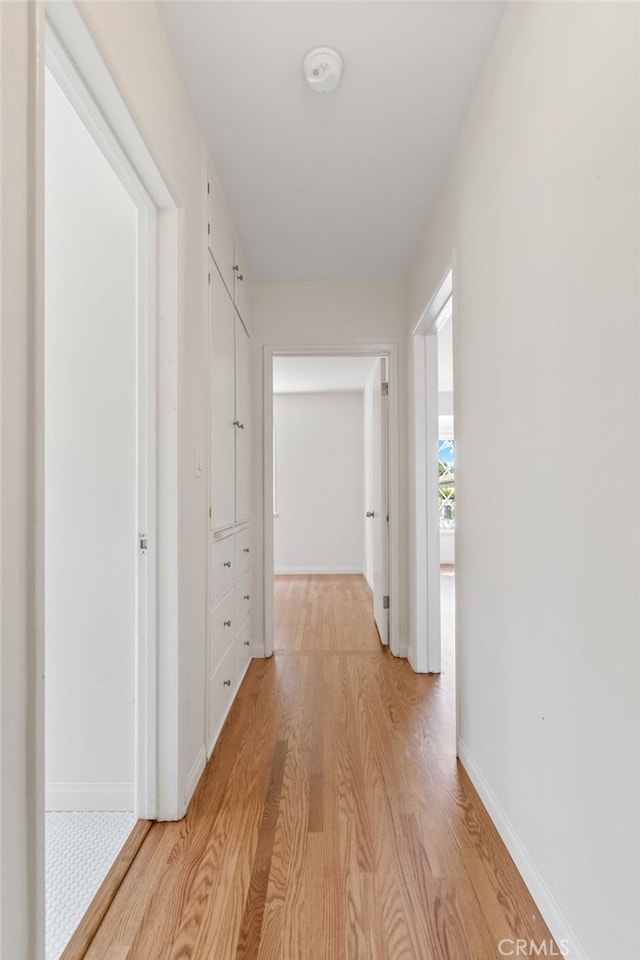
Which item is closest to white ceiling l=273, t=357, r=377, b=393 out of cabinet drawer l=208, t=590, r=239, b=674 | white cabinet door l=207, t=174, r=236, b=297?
white cabinet door l=207, t=174, r=236, b=297

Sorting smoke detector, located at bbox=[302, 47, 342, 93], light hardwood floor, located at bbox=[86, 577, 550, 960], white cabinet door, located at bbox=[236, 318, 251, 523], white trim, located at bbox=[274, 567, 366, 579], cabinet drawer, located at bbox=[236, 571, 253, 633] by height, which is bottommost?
white trim, located at bbox=[274, 567, 366, 579]

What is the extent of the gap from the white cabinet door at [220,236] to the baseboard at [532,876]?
229cm

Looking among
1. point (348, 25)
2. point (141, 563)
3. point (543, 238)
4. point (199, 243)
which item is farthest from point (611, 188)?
point (141, 563)

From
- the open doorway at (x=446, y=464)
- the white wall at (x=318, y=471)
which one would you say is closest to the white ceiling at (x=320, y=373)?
the white wall at (x=318, y=471)

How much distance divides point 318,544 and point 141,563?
5089 mm

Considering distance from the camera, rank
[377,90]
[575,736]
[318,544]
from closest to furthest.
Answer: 1. [575,736]
2. [377,90]
3. [318,544]

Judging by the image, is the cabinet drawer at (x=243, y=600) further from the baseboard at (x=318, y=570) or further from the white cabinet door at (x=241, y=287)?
the baseboard at (x=318, y=570)

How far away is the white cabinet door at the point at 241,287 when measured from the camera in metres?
2.70

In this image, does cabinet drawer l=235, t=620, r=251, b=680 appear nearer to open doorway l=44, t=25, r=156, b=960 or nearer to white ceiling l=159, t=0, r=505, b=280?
open doorway l=44, t=25, r=156, b=960

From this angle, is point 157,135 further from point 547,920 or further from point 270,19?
point 547,920

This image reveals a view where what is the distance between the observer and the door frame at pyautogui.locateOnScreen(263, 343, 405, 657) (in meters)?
3.24

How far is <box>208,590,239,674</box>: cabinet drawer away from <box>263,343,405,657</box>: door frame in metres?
0.65

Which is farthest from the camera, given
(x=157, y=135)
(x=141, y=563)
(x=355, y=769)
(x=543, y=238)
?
(x=355, y=769)

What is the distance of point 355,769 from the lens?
188 centimetres
